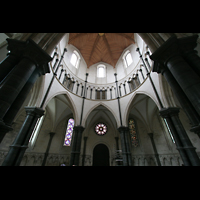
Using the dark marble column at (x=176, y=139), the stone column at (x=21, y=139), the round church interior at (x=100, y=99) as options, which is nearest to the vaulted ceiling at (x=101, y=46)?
the round church interior at (x=100, y=99)

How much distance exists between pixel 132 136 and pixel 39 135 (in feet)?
35.2

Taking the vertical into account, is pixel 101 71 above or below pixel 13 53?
above

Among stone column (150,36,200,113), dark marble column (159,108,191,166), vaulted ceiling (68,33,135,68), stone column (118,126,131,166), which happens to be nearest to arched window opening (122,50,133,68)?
vaulted ceiling (68,33,135,68)

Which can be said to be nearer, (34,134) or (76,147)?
(76,147)

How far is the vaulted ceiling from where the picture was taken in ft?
45.5

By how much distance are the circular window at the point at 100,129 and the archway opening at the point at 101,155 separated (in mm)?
1612

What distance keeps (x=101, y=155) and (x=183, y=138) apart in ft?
31.3

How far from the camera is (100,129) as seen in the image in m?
13.5

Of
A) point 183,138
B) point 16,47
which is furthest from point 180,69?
point 16,47

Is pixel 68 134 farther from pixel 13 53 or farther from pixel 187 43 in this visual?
pixel 187 43

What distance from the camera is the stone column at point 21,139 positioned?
4.50 metres

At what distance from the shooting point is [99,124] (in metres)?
13.8

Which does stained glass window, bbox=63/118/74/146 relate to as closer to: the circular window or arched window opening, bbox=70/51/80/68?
the circular window
